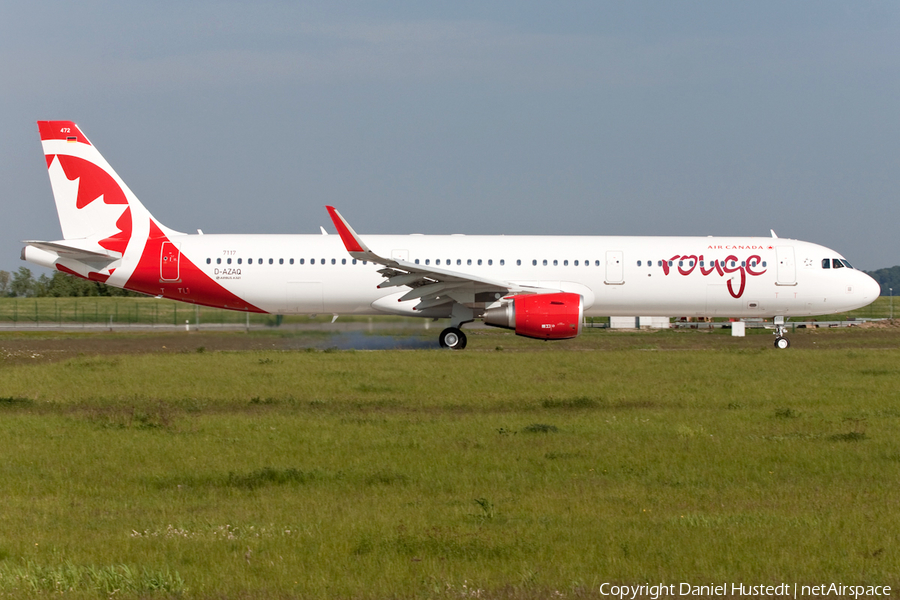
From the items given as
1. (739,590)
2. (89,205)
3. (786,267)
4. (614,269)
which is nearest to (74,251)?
(89,205)

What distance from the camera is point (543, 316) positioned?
23.4 meters

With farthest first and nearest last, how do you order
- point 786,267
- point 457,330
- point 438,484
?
point 786,267 → point 457,330 → point 438,484

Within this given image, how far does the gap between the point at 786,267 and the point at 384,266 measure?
12.1 meters

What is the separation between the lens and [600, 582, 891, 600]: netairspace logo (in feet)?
17.6

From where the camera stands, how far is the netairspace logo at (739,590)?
17.6 ft

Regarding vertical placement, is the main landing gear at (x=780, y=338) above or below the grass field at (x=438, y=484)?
above

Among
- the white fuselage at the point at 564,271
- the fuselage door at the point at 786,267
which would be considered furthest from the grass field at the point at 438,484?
the fuselage door at the point at 786,267

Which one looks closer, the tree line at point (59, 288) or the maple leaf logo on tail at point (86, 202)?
the maple leaf logo on tail at point (86, 202)

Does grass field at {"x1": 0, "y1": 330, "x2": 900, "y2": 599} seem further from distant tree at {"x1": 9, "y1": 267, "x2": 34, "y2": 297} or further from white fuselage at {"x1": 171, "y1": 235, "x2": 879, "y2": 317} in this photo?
distant tree at {"x1": 9, "y1": 267, "x2": 34, "y2": 297}

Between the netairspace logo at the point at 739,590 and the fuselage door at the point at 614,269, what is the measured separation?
823 inches

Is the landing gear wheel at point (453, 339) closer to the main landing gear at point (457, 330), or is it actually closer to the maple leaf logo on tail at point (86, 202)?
the main landing gear at point (457, 330)

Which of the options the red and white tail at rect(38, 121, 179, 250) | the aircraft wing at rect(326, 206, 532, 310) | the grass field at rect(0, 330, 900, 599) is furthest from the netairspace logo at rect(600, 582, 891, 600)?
the red and white tail at rect(38, 121, 179, 250)

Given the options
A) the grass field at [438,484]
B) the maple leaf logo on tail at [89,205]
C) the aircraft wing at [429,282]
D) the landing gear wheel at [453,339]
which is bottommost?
the grass field at [438,484]

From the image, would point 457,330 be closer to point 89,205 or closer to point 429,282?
point 429,282
